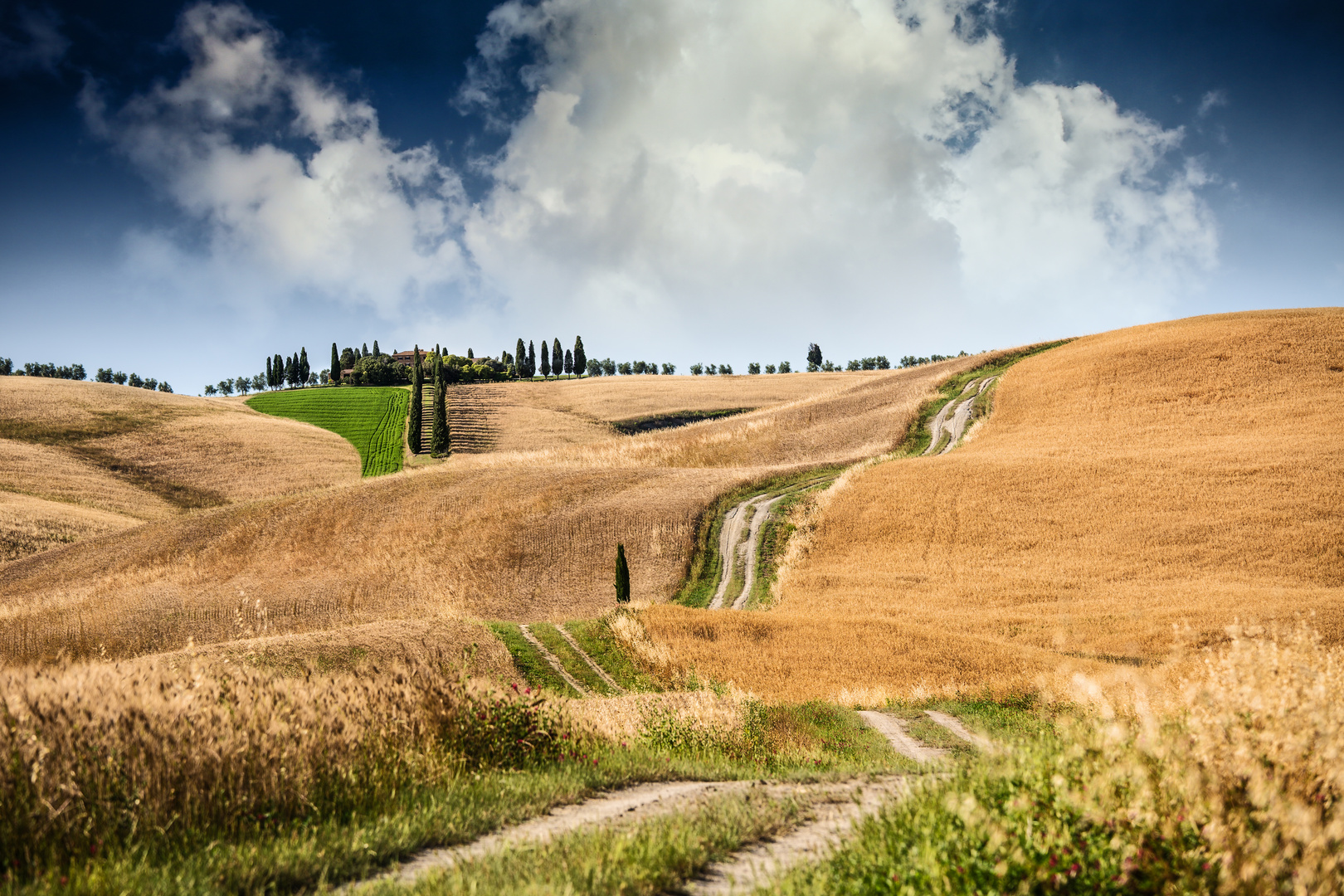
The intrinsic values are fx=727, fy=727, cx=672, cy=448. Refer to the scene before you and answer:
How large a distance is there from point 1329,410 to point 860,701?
156ft

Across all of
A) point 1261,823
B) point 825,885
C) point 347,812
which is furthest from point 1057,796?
point 347,812

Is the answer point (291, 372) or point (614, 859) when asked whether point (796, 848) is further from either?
point (291, 372)

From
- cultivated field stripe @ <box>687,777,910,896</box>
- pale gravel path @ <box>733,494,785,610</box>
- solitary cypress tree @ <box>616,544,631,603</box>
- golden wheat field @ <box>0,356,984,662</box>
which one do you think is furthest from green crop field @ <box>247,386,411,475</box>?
cultivated field stripe @ <box>687,777,910,896</box>

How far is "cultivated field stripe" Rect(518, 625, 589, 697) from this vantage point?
21.4 meters

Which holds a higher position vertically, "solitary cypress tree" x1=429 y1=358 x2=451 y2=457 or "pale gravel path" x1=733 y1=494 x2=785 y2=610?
"solitary cypress tree" x1=429 y1=358 x2=451 y2=457

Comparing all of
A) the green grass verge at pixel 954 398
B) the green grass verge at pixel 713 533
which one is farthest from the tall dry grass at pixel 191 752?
the green grass verge at pixel 954 398

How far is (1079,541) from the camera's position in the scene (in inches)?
1363

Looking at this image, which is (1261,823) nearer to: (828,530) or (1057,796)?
(1057,796)

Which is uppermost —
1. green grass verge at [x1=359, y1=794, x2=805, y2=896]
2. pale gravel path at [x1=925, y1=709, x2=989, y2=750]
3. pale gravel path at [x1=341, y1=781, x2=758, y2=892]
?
green grass verge at [x1=359, y1=794, x2=805, y2=896]

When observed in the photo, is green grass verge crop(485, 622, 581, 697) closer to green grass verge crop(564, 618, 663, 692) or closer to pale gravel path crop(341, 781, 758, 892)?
green grass verge crop(564, 618, 663, 692)

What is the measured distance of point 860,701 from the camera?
17531 millimetres

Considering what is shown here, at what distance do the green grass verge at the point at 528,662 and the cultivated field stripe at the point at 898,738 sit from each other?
810 cm

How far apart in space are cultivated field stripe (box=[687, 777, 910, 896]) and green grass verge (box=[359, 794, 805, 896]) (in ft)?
0.37

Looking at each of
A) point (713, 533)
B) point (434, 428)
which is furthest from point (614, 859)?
point (434, 428)
